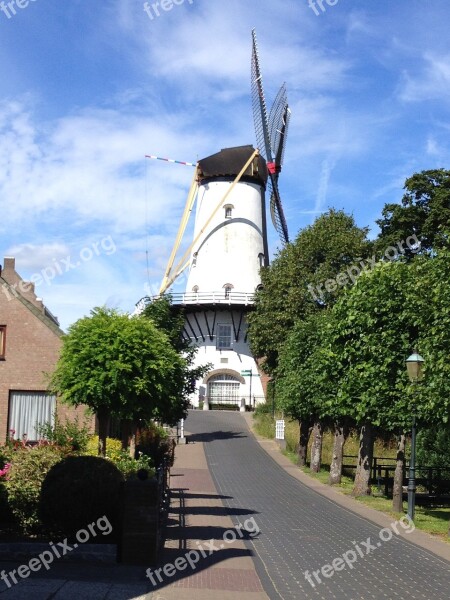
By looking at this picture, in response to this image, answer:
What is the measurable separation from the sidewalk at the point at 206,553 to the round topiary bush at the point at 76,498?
123 cm

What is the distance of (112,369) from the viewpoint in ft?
62.9

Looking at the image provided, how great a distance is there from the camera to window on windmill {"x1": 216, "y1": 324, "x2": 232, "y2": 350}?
71000 mm

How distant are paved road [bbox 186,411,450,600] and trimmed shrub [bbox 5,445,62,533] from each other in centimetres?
356

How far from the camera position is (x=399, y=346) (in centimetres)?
2292

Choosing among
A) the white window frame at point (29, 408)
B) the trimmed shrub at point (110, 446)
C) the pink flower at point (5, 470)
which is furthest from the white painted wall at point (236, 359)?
the pink flower at point (5, 470)

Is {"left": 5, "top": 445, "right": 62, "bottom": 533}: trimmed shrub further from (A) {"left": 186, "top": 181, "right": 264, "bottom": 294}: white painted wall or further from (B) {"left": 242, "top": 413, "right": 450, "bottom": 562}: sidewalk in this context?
(A) {"left": 186, "top": 181, "right": 264, "bottom": 294}: white painted wall

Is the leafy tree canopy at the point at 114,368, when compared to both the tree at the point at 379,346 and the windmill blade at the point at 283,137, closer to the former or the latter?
the tree at the point at 379,346

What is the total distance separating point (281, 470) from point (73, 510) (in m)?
24.4

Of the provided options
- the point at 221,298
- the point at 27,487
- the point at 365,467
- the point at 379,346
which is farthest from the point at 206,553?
the point at 221,298

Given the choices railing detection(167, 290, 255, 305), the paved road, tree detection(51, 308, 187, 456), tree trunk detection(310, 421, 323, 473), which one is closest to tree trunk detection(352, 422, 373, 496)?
the paved road

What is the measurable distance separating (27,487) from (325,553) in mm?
5311

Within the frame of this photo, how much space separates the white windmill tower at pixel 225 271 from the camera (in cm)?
6962

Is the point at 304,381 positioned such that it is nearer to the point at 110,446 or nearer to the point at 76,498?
the point at 110,446

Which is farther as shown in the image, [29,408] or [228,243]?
[228,243]
